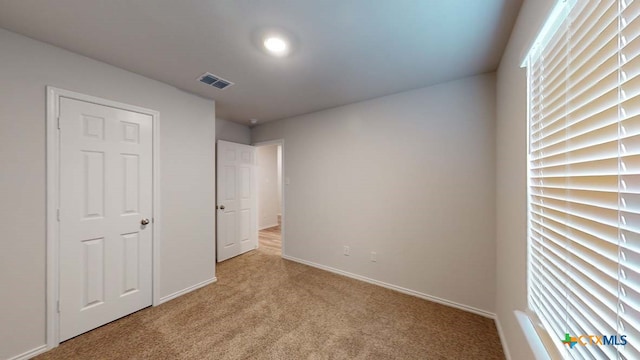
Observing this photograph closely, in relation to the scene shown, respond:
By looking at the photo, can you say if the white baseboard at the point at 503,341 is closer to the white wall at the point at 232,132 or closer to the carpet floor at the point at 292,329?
the carpet floor at the point at 292,329

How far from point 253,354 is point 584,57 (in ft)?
8.15

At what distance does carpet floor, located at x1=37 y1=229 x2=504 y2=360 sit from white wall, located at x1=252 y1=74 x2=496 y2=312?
0.36m

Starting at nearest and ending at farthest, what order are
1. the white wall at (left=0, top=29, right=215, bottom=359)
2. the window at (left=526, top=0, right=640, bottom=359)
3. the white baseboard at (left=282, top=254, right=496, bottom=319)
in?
the window at (left=526, top=0, right=640, bottom=359)
the white wall at (left=0, top=29, right=215, bottom=359)
the white baseboard at (left=282, top=254, right=496, bottom=319)

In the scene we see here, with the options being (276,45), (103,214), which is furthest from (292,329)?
(276,45)

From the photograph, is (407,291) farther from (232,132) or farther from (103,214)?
(232,132)

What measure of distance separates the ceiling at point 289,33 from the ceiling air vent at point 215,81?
8cm

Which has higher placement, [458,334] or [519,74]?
[519,74]

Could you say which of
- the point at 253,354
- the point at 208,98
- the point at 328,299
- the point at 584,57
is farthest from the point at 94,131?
the point at 584,57

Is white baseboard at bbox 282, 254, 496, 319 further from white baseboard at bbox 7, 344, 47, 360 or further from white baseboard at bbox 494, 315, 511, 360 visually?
white baseboard at bbox 7, 344, 47, 360

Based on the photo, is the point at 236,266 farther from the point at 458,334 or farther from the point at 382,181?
the point at 458,334

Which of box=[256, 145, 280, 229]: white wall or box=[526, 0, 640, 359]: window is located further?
box=[256, 145, 280, 229]: white wall

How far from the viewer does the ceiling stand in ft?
4.51

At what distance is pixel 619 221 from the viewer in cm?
59

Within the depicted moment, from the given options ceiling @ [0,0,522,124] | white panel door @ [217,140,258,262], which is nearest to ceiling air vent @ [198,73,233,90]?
ceiling @ [0,0,522,124]
